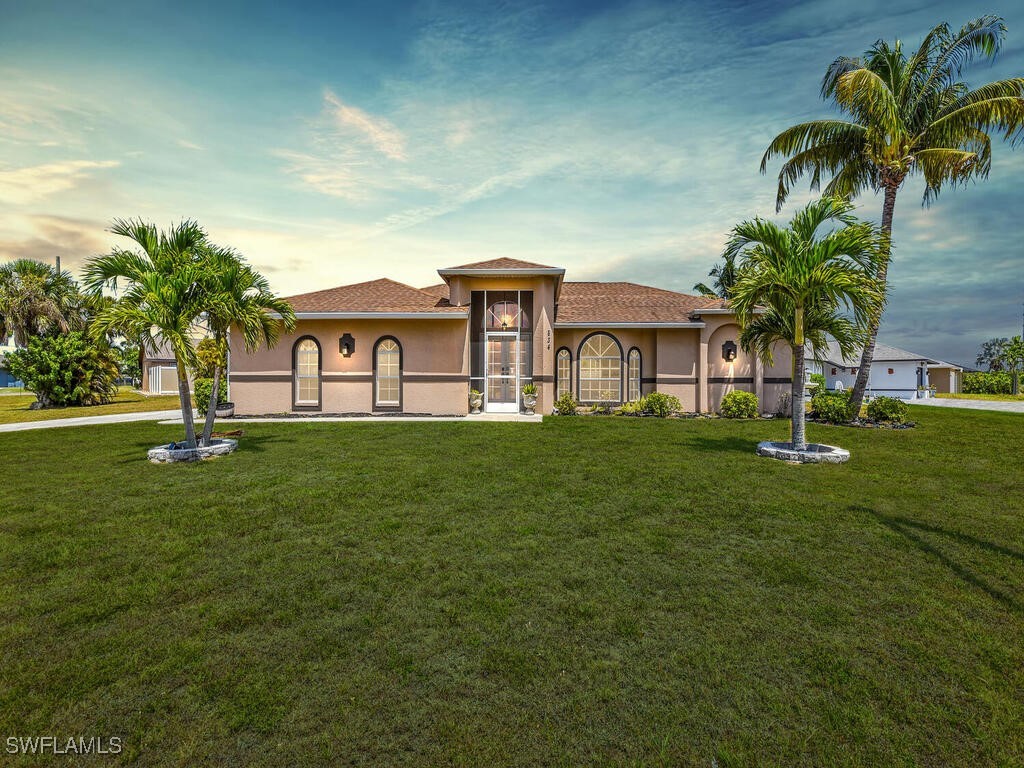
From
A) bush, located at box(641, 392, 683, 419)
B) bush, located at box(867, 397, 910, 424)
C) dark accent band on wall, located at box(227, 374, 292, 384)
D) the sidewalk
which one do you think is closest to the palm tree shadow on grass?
bush, located at box(867, 397, 910, 424)

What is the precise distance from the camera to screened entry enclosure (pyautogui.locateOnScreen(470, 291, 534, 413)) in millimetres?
18469

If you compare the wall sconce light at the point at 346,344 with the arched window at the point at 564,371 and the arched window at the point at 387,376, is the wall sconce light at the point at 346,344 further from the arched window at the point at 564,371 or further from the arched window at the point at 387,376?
the arched window at the point at 564,371

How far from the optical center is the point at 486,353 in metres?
18.7

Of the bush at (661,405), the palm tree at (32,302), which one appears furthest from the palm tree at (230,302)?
the palm tree at (32,302)

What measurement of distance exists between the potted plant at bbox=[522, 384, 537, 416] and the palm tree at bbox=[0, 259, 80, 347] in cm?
2953

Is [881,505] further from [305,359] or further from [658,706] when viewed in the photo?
[305,359]

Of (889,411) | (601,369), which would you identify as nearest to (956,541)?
(889,411)

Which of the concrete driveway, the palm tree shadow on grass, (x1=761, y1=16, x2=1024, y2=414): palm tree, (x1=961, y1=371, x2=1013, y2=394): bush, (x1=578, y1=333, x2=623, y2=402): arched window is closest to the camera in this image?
the palm tree shadow on grass

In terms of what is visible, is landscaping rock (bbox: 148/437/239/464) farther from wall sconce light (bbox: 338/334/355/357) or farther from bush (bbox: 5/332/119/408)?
bush (bbox: 5/332/119/408)

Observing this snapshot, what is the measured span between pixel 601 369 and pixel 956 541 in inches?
571

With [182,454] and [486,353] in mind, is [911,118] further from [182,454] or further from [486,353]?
[182,454]

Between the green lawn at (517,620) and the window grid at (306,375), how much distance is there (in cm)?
966

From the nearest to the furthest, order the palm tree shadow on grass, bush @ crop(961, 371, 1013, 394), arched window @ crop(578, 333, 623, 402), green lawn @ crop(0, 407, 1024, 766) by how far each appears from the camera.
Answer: green lawn @ crop(0, 407, 1024, 766)
the palm tree shadow on grass
arched window @ crop(578, 333, 623, 402)
bush @ crop(961, 371, 1013, 394)

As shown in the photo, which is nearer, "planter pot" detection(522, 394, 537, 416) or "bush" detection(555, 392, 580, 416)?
"planter pot" detection(522, 394, 537, 416)
